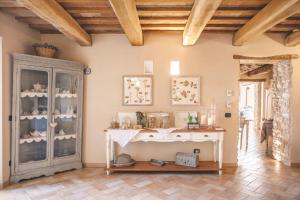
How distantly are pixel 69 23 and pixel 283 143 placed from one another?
4405mm

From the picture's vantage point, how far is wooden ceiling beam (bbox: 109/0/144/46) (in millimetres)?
2055

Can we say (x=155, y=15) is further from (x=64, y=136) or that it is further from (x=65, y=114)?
(x=64, y=136)

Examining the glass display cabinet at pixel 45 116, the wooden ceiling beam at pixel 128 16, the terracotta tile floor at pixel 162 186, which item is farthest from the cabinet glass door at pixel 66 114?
the wooden ceiling beam at pixel 128 16

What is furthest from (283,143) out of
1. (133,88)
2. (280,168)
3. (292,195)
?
(133,88)

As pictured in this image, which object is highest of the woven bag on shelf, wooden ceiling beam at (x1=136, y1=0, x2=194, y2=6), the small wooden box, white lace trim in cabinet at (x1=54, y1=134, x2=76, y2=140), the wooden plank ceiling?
the wooden plank ceiling

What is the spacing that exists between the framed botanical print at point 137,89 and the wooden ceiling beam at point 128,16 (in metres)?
0.72

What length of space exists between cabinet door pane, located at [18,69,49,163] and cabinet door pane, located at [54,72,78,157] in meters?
0.18

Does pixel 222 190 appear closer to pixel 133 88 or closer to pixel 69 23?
pixel 133 88

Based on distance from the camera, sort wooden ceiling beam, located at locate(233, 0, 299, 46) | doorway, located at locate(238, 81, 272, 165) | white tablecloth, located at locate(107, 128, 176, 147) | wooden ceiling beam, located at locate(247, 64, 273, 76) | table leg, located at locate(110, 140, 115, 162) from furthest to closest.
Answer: wooden ceiling beam, located at locate(247, 64, 273, 76), doorway, located at locate(238, 81, 272, 165), table leg, located at locate(110, 140, 115, 162), white tablecloth, located at locate(107, 128, 176, 147), wooden ceiling beam, located at locate(233, 0, 299, 46)

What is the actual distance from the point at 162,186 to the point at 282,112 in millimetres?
2915

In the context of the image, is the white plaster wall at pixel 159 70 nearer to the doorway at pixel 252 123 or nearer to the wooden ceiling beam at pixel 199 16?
the wooden ceiling beam at pixel 199 16

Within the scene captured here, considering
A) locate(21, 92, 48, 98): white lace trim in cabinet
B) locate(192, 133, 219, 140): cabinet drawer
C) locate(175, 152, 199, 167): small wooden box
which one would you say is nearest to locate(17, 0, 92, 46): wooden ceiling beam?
locate(21, 92, 48, 98): white lace trim in cabinet

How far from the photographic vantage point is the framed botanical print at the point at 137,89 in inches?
144

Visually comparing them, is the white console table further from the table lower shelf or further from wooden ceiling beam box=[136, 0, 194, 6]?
wooden ceiling beam box=[136, 0, 194, 6]
